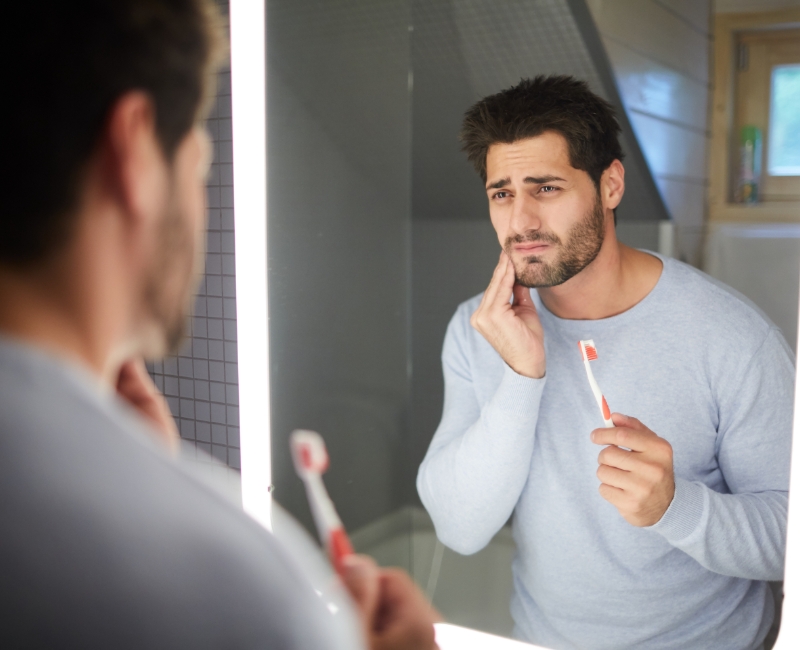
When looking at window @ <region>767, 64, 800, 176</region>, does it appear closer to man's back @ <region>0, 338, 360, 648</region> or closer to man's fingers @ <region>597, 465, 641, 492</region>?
man's fingers @ <region>597, 465, 641, 492</region>

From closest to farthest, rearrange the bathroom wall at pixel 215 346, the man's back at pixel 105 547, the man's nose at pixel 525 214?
the man's back at pixel 105 547 → the man's nose at pixel 525 214 → the bathroom wall at pixel 215 346

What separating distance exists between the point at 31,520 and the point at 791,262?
2.28ft

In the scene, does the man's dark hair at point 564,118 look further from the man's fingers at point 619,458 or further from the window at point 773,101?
the man's fingers at point 619,458

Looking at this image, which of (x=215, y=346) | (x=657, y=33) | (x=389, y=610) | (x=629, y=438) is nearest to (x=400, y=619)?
(x=389, y=610)

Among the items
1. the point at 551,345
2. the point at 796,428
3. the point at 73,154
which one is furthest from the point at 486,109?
the point at 73,154

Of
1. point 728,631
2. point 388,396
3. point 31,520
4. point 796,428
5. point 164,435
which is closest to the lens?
point 31,520

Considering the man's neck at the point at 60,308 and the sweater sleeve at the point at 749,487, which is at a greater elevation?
the man's neck at the point at 60,308

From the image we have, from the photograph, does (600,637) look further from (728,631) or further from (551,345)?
(551,345)

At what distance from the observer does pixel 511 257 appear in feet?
2.75

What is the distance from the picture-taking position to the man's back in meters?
0.32

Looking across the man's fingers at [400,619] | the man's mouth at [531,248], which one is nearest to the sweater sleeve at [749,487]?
the man's mouth at [531,248]

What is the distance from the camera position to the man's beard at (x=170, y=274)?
0.37m

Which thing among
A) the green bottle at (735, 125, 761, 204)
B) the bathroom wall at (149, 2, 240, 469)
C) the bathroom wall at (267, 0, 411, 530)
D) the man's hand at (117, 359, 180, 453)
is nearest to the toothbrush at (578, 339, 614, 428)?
the green bottle at (735, 125, 761, 204)

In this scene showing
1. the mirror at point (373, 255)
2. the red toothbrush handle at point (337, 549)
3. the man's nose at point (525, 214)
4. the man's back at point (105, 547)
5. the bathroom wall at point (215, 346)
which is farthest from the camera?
the bathroom wall at point (215, 346)
